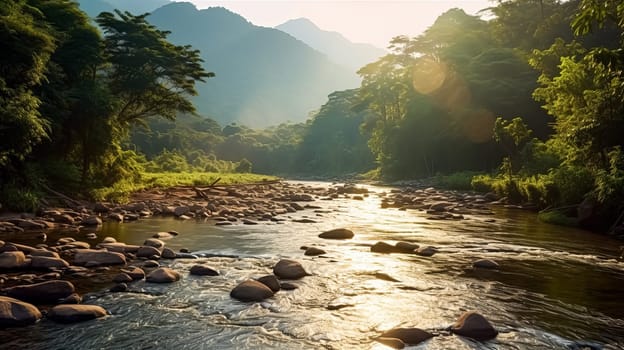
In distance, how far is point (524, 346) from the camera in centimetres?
480

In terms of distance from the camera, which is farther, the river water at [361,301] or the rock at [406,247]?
the rock at [406,247]

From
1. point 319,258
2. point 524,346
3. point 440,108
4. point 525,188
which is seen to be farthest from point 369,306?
point 440,108

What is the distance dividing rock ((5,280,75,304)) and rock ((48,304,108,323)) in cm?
63

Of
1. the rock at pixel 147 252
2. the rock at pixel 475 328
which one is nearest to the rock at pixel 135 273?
the rock at pixel 147 252

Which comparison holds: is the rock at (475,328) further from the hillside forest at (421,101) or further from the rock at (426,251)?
the rock at (426,251)

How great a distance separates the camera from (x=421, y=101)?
47219 millimetres

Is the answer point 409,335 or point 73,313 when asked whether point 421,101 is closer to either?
point 409,335

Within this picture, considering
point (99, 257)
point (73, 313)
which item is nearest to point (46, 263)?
point (99, 257)

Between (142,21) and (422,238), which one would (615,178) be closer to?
(422,238)

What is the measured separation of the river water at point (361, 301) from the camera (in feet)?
16.0

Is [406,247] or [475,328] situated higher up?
[475,328]

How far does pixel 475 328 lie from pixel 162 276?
5.08 metres

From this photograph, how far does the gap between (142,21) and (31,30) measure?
12624 mm

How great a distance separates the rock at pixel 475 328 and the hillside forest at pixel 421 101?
3795 mm
